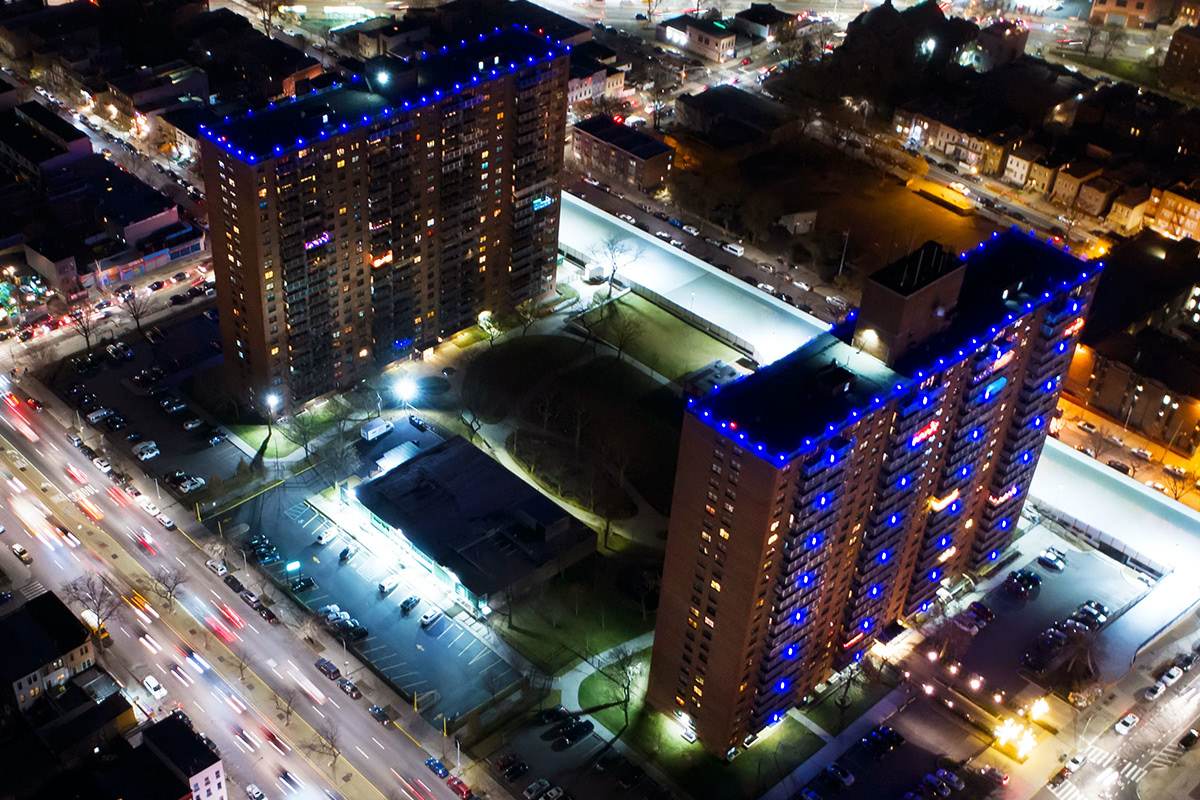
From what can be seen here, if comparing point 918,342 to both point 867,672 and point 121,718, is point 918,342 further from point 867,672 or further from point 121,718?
point 121,718

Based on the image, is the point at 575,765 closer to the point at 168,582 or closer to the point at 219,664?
the point at 219,664

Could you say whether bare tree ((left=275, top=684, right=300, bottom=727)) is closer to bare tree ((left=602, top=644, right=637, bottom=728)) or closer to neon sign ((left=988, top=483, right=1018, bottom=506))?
bare tree ((left=602, top=644, right=637, bottom=728))

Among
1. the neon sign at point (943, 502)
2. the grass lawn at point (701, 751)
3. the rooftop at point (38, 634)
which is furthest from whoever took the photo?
the neon sign at point (943, 502)

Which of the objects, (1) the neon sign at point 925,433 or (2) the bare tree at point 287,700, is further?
(2) the bare tree at point 287,700

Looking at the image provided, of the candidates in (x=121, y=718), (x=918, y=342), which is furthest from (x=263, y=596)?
(x=918, y=342)

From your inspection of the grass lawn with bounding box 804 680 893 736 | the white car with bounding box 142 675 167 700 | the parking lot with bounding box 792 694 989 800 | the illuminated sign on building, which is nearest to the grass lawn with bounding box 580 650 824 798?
the grass lawn with bounding box 804 680 893 736

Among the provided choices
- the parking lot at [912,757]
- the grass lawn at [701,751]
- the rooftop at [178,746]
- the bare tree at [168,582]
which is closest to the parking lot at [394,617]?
the bare tree at [168,582]

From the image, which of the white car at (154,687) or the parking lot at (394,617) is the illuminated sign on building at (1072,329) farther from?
the white car at (154,687)
